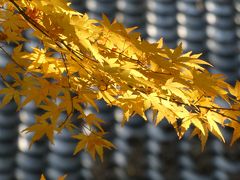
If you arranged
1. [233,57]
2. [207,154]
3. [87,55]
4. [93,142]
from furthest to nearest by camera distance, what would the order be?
[233,57] < [207,154] < [93,142] < [87,55]

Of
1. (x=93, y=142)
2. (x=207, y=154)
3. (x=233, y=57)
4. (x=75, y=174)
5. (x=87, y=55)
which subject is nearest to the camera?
(x=87, y=55)

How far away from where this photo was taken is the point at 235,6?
343 centimetres

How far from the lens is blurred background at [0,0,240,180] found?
9.51 feet

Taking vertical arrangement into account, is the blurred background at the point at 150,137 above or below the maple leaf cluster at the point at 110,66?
below

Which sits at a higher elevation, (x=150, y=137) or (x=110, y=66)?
(x=110, y=66)

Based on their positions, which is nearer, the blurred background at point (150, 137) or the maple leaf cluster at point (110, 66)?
the maple leaf cluster at point (110, 66)

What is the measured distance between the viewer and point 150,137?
3.04 metres

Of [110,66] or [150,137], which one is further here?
[150,137]

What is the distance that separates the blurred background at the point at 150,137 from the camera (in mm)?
2898

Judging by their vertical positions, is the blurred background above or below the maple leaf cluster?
below

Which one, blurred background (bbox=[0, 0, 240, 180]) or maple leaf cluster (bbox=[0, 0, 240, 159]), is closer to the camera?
maple leaf cluster (bbox=[0, 0, 240, 159])

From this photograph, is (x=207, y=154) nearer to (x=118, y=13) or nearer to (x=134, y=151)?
(x=134, y=151)

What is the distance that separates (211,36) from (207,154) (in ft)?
1.87

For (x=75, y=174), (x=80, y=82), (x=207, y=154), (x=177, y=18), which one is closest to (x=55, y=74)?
(x=80, y=82)
